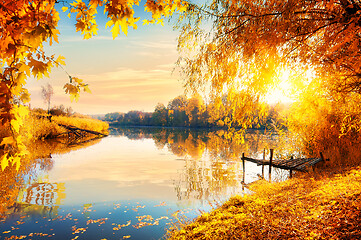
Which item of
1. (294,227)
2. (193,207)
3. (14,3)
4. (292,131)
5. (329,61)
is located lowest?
(193,207)

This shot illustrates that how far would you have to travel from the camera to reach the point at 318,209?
527 cm

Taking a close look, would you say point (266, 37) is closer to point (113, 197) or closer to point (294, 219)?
point (294, 219)

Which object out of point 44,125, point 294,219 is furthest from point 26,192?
point 44,125

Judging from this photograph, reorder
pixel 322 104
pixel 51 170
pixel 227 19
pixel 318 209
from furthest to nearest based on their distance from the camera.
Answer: pixel 322 104
pixel 51 170
pixel 227 19
pixel 318 209

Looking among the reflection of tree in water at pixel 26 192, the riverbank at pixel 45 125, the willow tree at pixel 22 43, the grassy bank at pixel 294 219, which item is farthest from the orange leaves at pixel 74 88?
the riverbank at pixel 45 125

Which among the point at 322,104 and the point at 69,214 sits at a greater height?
the point at 322,104

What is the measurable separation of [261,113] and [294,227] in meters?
3.51

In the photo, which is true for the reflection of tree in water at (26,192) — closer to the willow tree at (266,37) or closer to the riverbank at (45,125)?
the willow tree at (266,37)

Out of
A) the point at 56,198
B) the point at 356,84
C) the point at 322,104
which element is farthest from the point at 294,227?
the point at 322,104

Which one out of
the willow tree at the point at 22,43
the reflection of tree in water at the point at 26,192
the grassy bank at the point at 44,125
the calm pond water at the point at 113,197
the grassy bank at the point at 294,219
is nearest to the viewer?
the willow tree at the point at 22,43

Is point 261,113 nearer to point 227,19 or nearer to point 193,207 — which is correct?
point 227,19

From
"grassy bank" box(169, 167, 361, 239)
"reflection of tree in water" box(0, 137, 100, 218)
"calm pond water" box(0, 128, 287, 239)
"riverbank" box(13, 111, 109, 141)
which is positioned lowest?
"calm pond water" box(0, 128, 287, 239)

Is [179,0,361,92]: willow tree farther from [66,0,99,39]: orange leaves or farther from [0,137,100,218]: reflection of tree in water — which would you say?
[0,137,100,218]: reflection of tree in water

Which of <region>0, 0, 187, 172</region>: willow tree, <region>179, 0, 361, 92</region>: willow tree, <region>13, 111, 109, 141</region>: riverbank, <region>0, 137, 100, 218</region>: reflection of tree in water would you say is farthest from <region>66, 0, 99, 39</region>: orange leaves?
<region>13, 111, 109, 141</region>: riverbank
